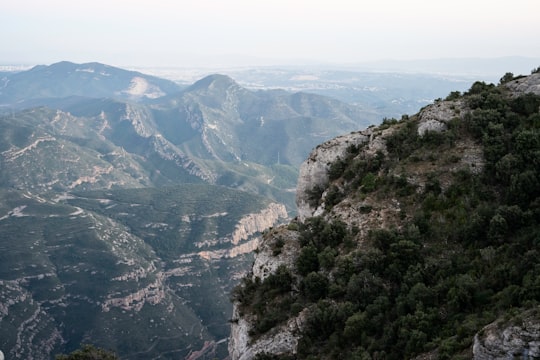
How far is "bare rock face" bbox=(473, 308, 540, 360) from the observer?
15.9 m

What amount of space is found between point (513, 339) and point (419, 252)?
10.9m

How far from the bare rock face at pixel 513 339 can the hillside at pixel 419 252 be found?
0.13 feet

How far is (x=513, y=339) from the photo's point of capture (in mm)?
16156

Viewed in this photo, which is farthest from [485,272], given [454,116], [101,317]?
[101,317]

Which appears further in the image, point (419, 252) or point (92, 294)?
point (92, 294)

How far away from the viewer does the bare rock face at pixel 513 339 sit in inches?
624

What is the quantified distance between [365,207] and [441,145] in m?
7.47

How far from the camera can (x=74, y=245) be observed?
181750 mm

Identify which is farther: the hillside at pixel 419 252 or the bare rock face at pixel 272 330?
the bare rock face at pixel 272 330

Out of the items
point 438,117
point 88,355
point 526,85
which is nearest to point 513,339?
point 438,117

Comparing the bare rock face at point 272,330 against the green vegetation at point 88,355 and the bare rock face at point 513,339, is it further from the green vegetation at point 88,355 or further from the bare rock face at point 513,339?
the green vegetation at point 88,355

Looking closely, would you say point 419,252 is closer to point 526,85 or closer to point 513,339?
point 513,339

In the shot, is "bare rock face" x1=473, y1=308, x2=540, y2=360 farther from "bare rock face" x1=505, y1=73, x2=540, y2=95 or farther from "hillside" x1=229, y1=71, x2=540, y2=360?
"bare rock face" x1=505, y1=73, x2=540, y2=95

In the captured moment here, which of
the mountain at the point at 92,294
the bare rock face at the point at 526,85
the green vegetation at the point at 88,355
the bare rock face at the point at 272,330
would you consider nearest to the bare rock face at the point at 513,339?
the bare rock face at the point at 272,330
